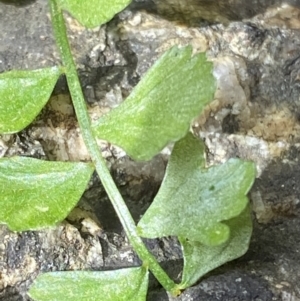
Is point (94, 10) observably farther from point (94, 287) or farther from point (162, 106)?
point (94, 287)

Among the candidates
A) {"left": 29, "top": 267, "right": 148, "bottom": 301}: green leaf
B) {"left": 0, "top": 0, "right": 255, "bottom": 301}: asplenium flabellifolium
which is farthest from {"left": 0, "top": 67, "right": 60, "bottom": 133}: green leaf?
{"left": 29, "top": 267, "right": 148, "bottom": 301}: green leaf

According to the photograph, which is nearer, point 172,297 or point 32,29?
point 172,297

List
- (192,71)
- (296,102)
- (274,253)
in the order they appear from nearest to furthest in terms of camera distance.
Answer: (192,71) < (274,253) < (296,102)

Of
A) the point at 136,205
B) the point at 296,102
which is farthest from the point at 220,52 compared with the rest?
the point at 136,205

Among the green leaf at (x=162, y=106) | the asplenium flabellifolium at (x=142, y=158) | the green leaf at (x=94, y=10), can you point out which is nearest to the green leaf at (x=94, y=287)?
the asplenium flabellifolium at (x=142, y=158)

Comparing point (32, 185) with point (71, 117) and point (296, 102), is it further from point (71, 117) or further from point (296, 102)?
point (296, 102)

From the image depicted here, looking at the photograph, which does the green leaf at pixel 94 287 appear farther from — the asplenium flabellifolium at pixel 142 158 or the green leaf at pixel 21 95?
the green leaf at pixel 21 95

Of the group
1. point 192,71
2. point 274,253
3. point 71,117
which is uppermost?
point 192,71
